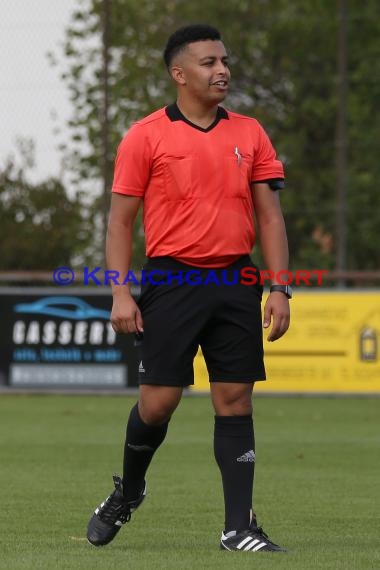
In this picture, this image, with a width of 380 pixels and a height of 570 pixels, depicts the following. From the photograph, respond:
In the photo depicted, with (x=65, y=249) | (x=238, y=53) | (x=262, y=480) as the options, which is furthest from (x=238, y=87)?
(x=262, y=480)

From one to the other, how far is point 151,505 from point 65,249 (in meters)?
16.8

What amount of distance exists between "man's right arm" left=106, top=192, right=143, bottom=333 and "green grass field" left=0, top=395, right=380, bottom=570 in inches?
37.4

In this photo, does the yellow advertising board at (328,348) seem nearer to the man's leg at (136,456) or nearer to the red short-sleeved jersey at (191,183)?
the man's leg at (136,456)

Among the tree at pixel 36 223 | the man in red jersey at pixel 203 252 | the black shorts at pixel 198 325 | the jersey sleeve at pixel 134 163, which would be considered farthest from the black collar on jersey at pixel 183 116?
the tree at pixel 36 223

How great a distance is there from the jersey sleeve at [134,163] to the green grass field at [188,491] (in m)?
1.46

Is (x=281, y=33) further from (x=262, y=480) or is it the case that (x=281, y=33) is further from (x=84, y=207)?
(x=262, y=480)

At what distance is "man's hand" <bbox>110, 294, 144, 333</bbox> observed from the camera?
626 centimetres

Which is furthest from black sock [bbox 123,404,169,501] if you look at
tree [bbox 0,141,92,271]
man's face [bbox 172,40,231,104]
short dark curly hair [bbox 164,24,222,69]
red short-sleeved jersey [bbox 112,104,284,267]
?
tree [bbox 0,141,92,271]

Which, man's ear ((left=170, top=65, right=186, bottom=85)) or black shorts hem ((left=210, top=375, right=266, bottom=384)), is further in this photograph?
man's ear ((left=170, top=65, right=186, bottom=85))

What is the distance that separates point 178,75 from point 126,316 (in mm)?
1008

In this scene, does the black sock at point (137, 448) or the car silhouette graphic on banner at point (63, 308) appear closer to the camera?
the black sock at point (137, 448)

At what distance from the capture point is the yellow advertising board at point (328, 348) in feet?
58.5

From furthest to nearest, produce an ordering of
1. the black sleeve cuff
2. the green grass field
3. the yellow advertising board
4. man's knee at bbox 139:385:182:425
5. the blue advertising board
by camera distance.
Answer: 1. the blue advertising board
2. the yellow advertising board
3. the black sleeve cuff
4. man's knee at bbox 139:385:182:425
5. the green grass field

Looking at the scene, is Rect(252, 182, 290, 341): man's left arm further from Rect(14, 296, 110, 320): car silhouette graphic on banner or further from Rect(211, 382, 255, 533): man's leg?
Rect(14, 296, 110, 320): car silhouette graphic on banner
